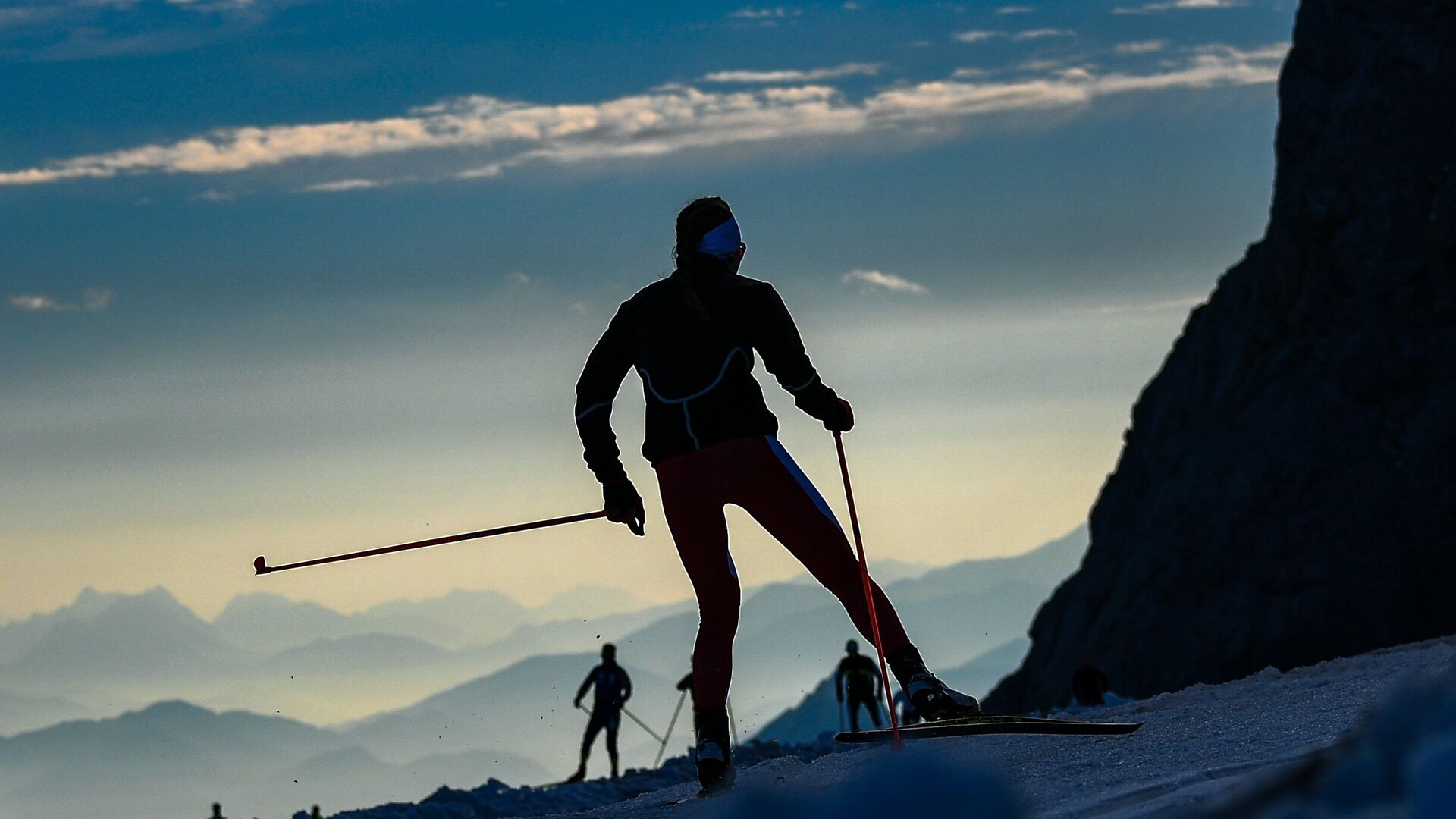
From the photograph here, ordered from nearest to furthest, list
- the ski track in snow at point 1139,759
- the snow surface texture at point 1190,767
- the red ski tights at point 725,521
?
the snow surface texture at point 1190,767, the ski track in snow at point 1139,759, the red ski tights at point 725,521

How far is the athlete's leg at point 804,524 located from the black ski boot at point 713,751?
689mm

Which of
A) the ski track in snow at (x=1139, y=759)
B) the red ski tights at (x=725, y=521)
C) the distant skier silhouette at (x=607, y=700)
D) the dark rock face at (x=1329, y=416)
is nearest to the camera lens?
the ski track in snow at (x=1139, y=759)

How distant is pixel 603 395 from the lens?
7.12m

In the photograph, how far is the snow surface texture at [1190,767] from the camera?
9.04 feet

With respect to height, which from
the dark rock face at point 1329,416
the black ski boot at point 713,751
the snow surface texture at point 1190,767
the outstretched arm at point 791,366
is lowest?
the snow surface texture at point 1190,767

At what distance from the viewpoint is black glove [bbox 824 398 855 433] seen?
6.92 metres

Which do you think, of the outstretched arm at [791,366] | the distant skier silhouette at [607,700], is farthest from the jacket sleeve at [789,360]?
the distant skier silhouette at [607,700]

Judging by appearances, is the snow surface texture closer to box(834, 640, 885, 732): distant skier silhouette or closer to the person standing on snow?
the person standing on snow

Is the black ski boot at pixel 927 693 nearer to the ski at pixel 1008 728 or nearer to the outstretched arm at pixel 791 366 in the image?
the ski at pixel 1008 728

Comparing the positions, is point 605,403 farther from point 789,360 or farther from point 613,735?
point 613,735

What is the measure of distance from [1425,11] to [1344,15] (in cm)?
263

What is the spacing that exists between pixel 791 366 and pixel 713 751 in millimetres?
1577

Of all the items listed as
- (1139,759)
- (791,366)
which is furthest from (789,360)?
(1139,759)

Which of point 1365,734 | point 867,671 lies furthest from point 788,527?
point 867,671
